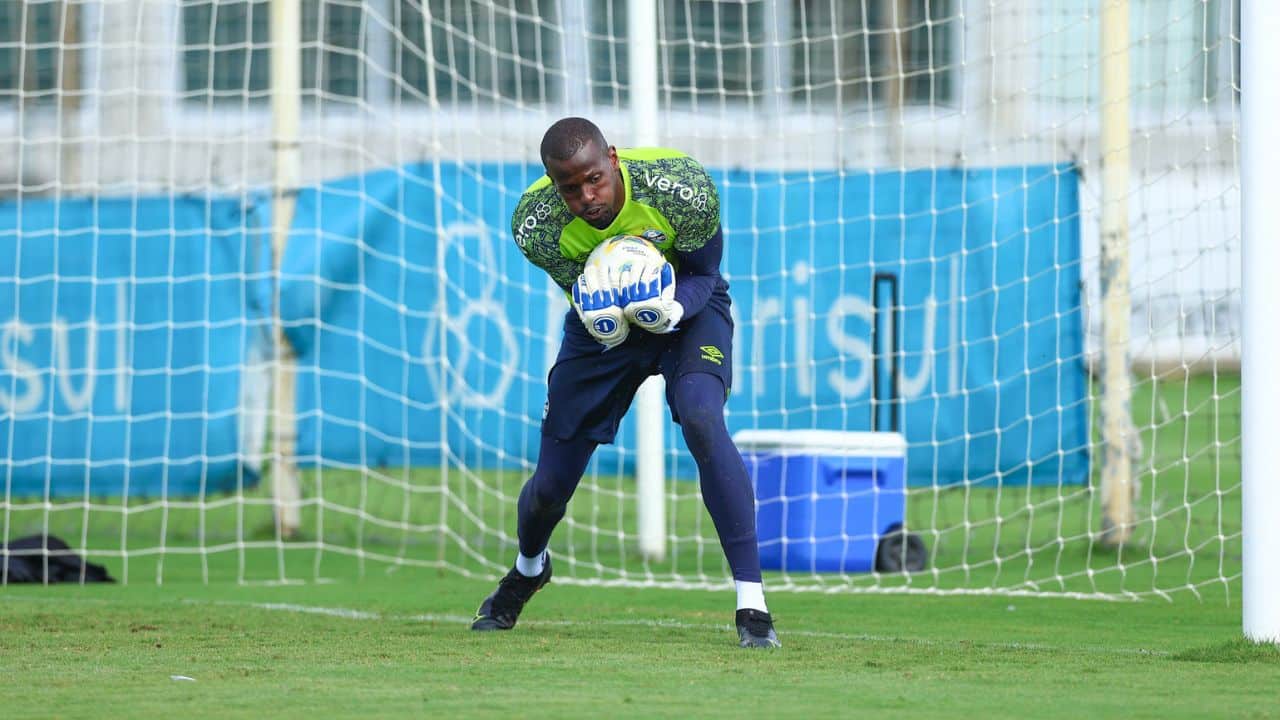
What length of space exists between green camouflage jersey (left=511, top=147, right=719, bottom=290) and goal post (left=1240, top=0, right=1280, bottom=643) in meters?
1.59

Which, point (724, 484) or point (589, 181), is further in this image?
point (724, 484)

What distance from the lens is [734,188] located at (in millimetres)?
9938

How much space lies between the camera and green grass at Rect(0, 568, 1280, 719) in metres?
4.08

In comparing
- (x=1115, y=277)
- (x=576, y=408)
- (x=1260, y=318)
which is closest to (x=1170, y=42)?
(x=1115, y=277)

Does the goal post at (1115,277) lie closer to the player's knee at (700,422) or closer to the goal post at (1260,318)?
the goal post at (1260,318)

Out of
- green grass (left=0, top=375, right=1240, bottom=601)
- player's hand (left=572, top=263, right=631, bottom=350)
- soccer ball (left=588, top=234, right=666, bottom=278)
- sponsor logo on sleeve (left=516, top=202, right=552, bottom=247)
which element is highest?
sponsor logo on sleeve (left=516, top=202, right=552, bottom=247)

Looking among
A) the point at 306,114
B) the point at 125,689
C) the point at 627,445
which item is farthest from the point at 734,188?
the point at 306,114

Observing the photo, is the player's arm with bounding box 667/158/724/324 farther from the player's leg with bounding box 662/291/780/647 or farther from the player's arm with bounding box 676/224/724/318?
the player's leg with bounding box 662/291/780/647

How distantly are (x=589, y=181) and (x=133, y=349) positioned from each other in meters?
5.99

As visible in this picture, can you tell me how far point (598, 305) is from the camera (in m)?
5.17

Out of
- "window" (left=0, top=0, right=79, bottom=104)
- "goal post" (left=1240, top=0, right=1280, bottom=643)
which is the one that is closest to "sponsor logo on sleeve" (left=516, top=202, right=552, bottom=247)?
"goal post" (left=1240, top=0, right=1280, bottom=643)

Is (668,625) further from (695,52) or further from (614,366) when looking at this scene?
(695,52)

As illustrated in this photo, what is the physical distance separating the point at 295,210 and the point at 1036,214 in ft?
14.1

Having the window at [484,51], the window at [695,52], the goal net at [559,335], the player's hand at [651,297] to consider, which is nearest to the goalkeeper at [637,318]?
the player's hand at [651,297]
